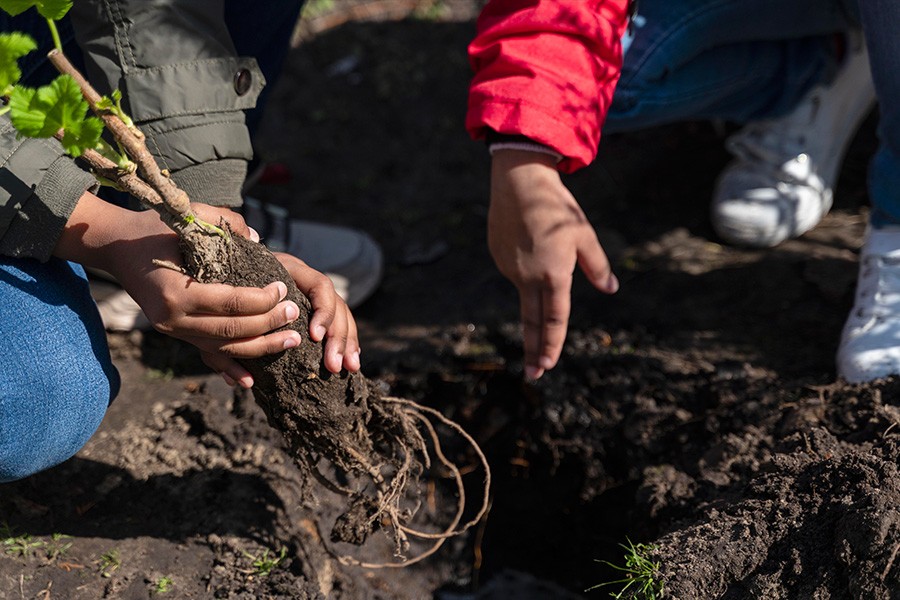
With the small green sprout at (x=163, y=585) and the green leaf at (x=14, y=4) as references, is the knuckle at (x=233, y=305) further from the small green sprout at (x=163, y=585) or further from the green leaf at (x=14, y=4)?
the small green sprout at (x=163, y=585)

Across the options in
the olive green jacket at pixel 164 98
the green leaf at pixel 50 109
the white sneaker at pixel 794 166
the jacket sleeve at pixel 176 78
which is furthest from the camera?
the white sneaker at pixel 794 166

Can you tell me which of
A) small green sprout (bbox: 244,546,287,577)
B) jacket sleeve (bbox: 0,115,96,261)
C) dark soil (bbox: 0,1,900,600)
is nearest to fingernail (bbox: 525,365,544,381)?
dark soil (bbox: 0,1,900,600)

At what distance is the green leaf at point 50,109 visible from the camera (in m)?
1.21

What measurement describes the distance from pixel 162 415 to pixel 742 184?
2.01 m

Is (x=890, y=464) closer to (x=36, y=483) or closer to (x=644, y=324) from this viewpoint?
(x=644, y=324)

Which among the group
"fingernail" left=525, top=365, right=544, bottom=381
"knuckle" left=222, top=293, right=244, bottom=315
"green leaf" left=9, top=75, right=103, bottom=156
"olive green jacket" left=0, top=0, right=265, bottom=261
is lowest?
"fingernail" left=525, top=365, right=544, bottom=381

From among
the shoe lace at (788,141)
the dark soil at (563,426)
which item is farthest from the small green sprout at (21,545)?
the shoe lace at (788,141)

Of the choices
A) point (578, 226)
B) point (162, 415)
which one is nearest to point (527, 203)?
point (578, 226)

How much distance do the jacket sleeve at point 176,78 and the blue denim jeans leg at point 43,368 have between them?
37cm

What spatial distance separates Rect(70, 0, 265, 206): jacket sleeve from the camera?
174cm

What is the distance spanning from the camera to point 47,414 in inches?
67.7

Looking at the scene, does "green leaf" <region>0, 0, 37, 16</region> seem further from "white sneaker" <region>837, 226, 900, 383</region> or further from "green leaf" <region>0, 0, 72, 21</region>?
"white sneaker" <region>837, 226, 900, 383</region>

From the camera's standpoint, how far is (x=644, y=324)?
8.49ft

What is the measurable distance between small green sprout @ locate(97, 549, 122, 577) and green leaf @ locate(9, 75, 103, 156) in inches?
41.8
